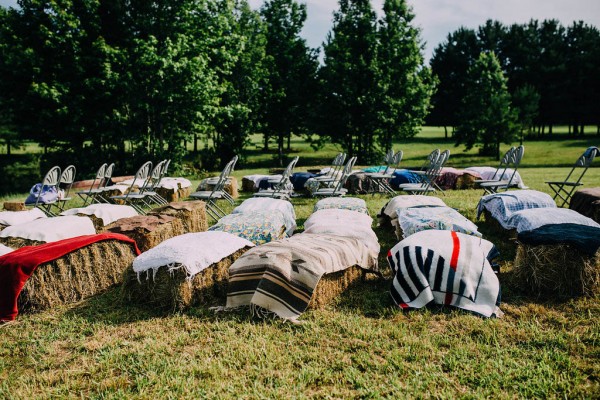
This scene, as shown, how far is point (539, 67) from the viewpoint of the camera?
40719mm

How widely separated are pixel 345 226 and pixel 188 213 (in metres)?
2.64

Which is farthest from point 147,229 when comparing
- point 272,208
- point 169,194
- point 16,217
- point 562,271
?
point 169,194

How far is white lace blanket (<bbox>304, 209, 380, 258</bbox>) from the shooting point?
4768mm

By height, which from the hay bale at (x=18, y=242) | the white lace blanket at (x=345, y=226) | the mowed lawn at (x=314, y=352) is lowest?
the mowed lawn at (x=314, y=352)

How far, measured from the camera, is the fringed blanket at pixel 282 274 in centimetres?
369

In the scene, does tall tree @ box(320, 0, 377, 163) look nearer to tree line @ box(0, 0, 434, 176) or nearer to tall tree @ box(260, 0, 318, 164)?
tree line @ box(0, 0, 434, 176)

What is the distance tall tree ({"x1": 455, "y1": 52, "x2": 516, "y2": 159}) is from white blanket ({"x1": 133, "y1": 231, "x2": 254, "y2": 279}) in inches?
1013

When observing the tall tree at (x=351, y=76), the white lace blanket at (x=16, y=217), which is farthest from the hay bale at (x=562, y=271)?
the tall tree at (x=351, y=76)

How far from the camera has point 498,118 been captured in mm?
26312

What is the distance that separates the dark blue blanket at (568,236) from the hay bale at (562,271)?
6 cm

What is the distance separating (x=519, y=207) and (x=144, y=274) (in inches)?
203

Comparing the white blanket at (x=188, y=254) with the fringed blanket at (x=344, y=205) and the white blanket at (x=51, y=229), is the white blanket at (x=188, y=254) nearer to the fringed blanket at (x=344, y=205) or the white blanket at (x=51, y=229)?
the white blanket at (x=51, y=229)

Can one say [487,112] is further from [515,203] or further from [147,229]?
[147,229]

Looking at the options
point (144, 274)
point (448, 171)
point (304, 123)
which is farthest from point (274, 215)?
point (304, 123)
